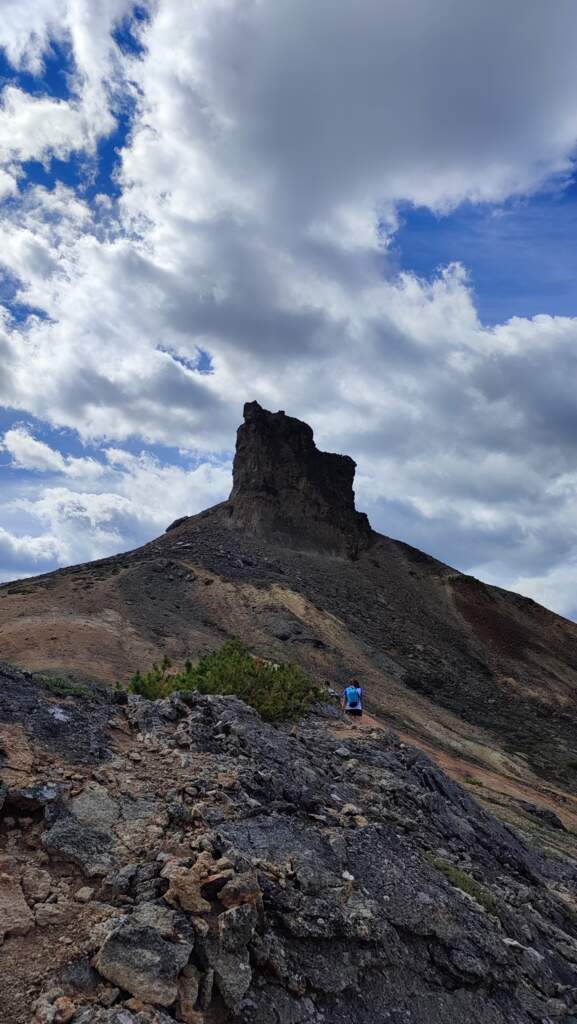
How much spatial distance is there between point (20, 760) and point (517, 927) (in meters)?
6.65

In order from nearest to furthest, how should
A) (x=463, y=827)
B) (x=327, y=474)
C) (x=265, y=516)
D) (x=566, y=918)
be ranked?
(x=566, y=918) → (x=463, y=827) → (x=265, y=516) → (x=327, y=474)

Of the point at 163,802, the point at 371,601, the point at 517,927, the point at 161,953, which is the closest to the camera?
the point at 161,953

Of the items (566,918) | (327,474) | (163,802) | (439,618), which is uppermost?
(327,474)

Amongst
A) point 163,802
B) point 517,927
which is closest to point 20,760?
point 163,802

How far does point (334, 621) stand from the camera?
42.9m

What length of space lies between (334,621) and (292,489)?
78.4ft

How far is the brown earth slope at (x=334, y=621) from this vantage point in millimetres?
26891

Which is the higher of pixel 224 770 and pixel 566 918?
pixel 224 770

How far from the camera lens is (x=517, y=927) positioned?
8.38 m

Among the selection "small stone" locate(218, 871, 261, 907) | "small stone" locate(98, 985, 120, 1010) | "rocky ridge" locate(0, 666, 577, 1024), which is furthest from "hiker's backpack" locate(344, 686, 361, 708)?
"small stone" locate(98, 985, 120, 1010)

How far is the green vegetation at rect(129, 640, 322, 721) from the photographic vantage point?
45.8 feet

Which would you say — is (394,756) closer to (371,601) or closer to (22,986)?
(22,986)

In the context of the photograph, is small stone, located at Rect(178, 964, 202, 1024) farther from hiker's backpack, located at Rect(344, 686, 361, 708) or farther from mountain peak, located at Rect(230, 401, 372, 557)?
mountain peak, located at Rect(230, 401, 372, 557)

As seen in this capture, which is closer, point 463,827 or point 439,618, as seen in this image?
point 463,827
